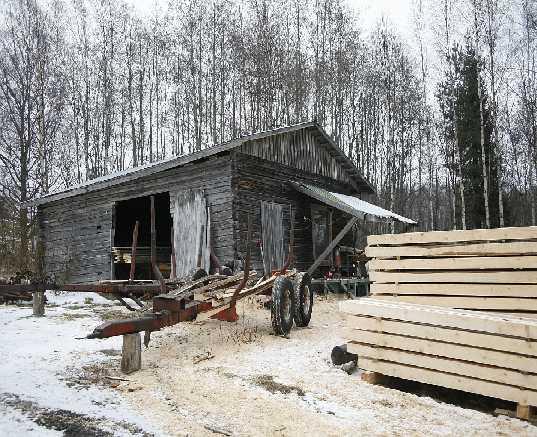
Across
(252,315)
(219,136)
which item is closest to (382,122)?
(219,136)

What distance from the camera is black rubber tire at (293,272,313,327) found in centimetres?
734

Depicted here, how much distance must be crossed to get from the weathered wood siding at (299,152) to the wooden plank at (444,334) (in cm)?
797

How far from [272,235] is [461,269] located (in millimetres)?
8551

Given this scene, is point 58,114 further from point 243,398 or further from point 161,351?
point 243,398

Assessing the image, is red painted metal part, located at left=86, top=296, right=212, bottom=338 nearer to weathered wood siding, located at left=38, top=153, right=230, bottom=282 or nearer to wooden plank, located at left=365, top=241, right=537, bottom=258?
wooden plank, located at left=365, top=241, right=537, bottom=258

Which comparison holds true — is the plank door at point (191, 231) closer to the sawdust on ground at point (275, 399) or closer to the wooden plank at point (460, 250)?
the sawdust on ground at point (275, 399)

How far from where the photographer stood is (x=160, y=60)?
28.8 metres

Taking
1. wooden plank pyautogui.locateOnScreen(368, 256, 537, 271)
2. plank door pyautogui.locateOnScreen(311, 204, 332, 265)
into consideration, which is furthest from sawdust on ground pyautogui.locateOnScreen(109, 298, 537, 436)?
plank door pyautogui.locateOnScreen(311, 204, 332, 265)

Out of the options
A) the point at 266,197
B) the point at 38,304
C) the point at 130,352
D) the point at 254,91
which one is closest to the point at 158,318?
the point at 130,352

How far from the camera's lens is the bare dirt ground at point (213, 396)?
131 inches

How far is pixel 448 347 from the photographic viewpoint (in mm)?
4168

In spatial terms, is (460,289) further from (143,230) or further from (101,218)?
(143,230)

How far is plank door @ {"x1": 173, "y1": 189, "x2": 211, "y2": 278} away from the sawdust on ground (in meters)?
5.87

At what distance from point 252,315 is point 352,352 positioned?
414 centimetres
